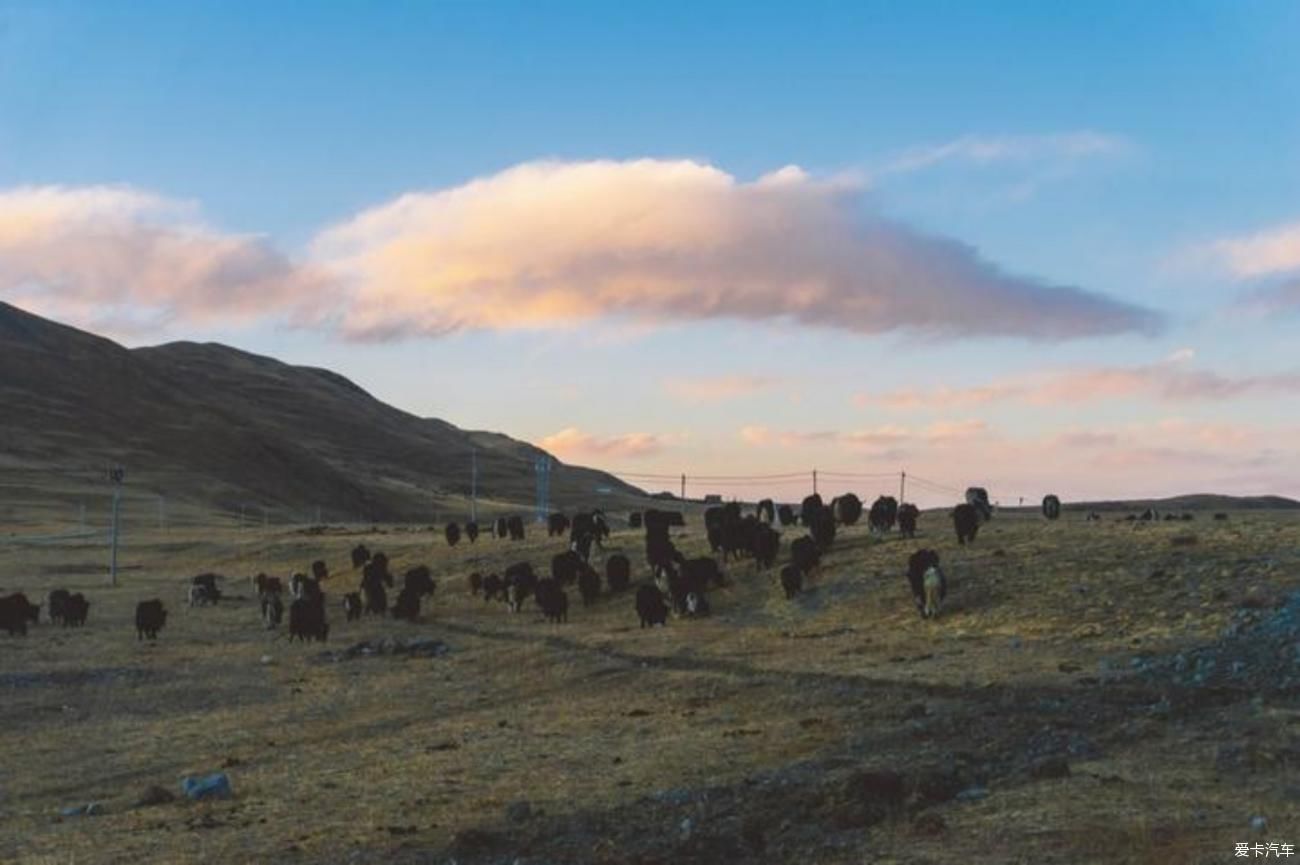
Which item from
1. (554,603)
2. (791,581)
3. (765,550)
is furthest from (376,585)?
(791,581)

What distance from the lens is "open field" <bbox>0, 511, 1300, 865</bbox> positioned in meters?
13.7

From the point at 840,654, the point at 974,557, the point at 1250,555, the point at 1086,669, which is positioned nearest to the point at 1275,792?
the point at 1086,669

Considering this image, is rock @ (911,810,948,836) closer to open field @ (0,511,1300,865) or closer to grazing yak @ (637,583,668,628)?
open field @ (0,511,1300,865)

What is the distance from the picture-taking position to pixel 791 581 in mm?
37062

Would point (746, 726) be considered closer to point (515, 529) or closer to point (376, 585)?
point (376, 585)

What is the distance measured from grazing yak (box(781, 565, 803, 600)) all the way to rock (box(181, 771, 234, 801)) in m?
21.5

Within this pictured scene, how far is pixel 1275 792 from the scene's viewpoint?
13.8 m

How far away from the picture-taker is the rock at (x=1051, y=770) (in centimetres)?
1480

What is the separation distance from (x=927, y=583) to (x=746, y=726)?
12.2 metres

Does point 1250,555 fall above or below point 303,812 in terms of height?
above

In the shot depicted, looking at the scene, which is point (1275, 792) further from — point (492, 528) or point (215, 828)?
point (492, 528)

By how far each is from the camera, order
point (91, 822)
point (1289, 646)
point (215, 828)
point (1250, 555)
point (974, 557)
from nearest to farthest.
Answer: point (215, 828) → point (91, 822) → point (1289, 646) → point (1250, 555) → point (974, 557)

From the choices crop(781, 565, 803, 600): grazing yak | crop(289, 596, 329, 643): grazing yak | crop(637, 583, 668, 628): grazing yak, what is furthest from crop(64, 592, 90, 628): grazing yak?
crop(781, 565, 803, 600): grazing yak

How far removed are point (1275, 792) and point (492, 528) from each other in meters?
56.3
